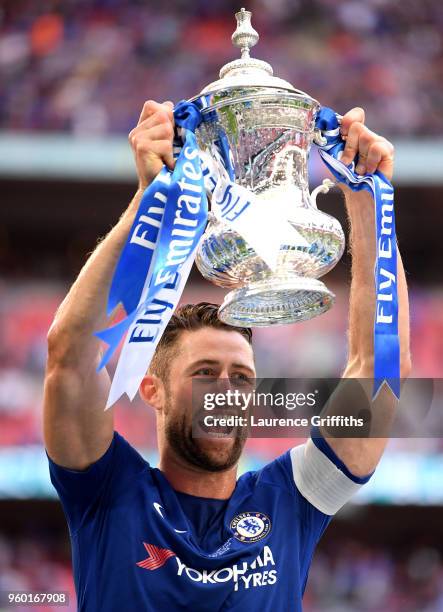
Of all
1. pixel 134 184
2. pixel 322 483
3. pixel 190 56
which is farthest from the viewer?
pixel 190 56

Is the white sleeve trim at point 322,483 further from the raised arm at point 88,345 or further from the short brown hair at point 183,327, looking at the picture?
the raised arm at point 88,345

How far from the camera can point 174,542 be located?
1.86m

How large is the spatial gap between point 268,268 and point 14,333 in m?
6.20

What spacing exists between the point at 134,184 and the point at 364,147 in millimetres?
5698

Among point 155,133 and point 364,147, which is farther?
point 364,147

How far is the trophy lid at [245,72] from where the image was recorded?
67.7 inches

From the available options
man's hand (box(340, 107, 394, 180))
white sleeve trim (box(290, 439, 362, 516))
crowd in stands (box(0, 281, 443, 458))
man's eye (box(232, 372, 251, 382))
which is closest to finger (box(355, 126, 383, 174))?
man's hand (box(340, 107, 394, 180))

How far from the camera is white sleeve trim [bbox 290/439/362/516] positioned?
2041 mm

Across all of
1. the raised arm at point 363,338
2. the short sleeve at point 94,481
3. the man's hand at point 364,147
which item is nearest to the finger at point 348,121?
the man's hand at point 364,147

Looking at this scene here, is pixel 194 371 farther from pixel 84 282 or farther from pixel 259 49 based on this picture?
pixel 259 49

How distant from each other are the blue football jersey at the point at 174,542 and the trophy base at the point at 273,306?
0.41 m

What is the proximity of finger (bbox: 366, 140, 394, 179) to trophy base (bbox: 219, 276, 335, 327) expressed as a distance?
0.30 metres

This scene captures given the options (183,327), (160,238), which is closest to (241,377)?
(183,327)

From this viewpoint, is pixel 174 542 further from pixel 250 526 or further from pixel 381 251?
pixel 381 251
